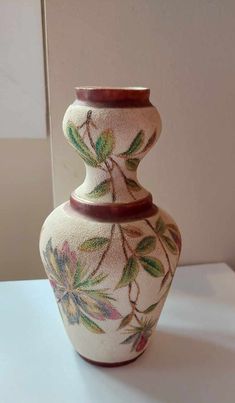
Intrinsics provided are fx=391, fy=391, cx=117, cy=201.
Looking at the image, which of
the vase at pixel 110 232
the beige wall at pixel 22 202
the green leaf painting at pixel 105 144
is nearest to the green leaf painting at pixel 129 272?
the vase at pixel 110 232

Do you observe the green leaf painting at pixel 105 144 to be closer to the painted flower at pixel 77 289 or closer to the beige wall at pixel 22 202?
the painted flower at pixel 77 289

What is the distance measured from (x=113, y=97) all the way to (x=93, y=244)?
15 centimetres

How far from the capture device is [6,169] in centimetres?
88

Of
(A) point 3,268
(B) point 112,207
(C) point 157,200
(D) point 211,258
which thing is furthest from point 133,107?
(A) point 3,268

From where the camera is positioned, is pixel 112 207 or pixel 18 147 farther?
pixel 18 147

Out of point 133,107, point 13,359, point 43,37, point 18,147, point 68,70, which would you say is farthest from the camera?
point 18,147

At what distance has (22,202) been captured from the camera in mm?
916

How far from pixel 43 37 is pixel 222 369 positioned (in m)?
0.63

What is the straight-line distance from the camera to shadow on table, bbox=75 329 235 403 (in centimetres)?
46

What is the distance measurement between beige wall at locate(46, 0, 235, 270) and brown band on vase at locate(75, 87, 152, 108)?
24 cm

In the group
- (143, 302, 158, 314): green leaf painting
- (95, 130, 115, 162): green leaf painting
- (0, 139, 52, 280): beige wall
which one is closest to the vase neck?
(95, 130, 115, 162): green leaf painting

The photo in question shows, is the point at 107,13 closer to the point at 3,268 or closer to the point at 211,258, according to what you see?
the point at 211,258

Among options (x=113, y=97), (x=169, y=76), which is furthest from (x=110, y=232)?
(x=169, y=76)

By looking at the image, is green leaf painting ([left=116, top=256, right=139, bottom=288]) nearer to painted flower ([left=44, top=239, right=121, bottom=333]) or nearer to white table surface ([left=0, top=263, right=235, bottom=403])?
painted flower ([left=44, top=239, right=121, bottom=333])
